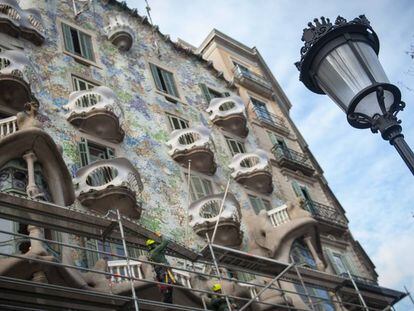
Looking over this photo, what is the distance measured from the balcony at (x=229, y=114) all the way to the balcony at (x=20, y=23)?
785 centimetres

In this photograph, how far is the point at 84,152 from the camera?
55.0 feet

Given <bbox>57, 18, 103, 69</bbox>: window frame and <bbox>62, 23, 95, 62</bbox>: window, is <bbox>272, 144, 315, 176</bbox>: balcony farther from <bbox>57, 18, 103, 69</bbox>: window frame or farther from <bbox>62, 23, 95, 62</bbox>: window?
<bbox>62, 23, 95, 62</bbox>: window

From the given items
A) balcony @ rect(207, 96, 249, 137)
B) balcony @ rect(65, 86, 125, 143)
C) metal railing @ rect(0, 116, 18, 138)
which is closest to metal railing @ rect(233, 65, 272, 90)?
balcony @ rect(207, 96, 249, 137)

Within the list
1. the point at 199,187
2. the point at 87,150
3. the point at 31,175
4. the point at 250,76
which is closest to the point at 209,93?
the point at 250,76

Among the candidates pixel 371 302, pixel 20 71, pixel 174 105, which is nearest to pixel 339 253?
pixel 371 302

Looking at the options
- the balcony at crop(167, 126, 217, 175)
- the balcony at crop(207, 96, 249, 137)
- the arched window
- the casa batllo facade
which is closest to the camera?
the casa batllo facade

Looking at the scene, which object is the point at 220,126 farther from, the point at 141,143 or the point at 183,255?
the point at 183,255

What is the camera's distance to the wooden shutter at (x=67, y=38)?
20.2 m

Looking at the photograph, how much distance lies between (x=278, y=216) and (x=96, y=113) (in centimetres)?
739

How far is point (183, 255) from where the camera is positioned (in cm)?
1250

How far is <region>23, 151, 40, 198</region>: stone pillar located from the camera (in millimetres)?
12461

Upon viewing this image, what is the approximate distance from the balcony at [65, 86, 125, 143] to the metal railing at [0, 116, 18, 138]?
339cm

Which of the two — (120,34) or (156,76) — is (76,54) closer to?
(120,34)

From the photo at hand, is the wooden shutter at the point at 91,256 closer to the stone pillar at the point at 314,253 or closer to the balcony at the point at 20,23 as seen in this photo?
the balcony at the point at 20,23
